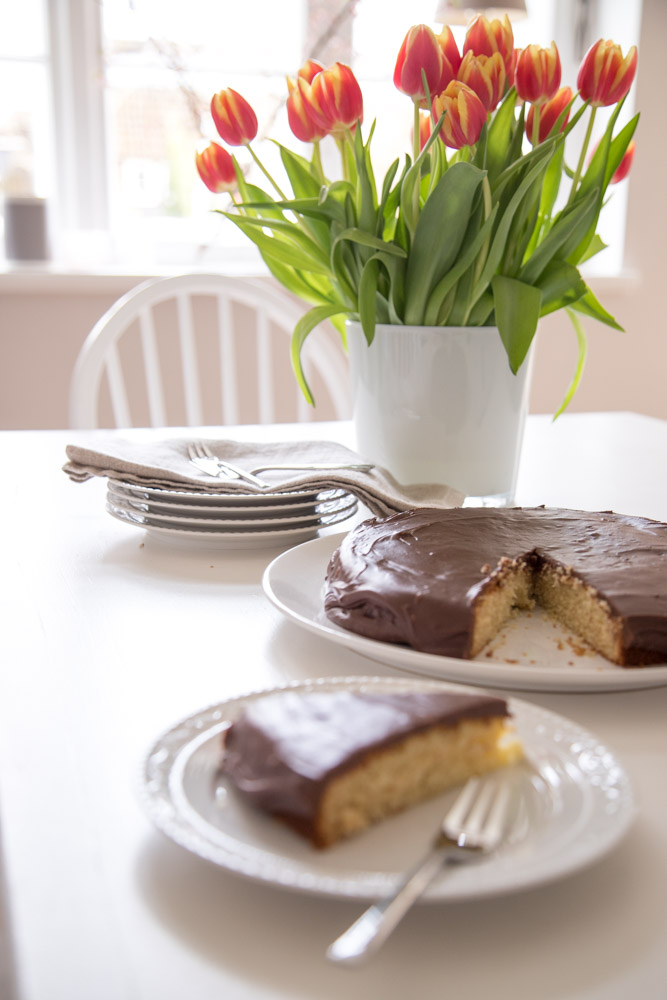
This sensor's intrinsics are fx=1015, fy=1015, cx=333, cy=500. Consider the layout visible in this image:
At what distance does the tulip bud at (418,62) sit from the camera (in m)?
0.92

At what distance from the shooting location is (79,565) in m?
0.89

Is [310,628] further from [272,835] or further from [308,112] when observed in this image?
[308,112]

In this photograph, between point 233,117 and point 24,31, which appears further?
point 24,31

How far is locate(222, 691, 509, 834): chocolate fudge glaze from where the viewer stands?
42cm

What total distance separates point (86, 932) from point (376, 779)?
13 cm

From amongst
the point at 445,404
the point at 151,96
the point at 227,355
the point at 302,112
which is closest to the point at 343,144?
the point at 302,112

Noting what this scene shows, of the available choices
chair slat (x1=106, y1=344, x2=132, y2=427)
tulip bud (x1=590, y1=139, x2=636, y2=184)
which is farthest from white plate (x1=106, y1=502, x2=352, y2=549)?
chair slat (x1=106, y1=344, x2=132, y2=427)

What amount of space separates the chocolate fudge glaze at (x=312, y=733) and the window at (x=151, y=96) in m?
2.41

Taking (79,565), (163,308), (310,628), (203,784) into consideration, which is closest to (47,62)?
(163,308)

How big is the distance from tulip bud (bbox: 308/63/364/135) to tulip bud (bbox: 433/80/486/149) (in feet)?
0.30

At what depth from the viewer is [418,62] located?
939 mm

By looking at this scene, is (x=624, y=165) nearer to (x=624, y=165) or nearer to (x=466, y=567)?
(x=624, y=165)

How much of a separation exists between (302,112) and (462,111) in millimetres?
176

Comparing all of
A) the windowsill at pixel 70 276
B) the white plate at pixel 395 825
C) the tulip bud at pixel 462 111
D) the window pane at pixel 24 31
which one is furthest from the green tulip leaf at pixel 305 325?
the window pane at pixel 24 31
